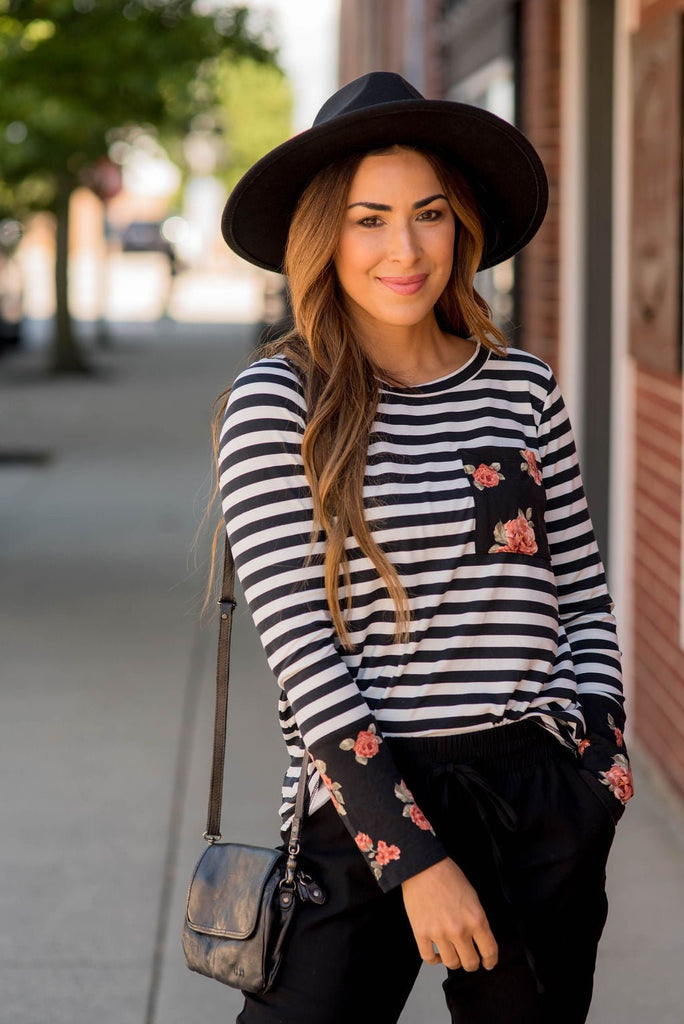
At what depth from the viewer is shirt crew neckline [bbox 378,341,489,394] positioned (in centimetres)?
218

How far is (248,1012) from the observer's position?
6.97 ft

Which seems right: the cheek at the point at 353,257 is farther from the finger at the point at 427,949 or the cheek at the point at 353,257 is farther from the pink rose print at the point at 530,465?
the finger at the point at 427,949

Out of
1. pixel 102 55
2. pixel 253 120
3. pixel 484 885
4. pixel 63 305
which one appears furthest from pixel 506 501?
pixel 253 120

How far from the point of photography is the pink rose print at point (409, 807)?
1.96 meters

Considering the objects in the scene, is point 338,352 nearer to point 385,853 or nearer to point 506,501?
point 506,501

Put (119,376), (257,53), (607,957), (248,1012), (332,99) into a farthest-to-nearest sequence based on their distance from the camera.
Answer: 1. (119,376)
2. (257,53)
3. (607,957)
4. (332,99)
5. (248,1012)

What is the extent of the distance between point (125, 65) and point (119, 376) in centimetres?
604

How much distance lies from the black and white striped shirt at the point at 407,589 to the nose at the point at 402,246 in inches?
7.4

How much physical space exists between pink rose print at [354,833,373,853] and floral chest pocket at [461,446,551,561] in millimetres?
421

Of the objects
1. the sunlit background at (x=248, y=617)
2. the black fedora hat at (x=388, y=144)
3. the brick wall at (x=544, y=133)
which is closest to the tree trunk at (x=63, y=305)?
the sunlit background at (x=248, y=617)

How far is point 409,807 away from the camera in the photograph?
1960mm

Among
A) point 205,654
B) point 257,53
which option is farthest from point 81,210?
point 205,654

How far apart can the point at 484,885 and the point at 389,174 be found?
102 centimetres

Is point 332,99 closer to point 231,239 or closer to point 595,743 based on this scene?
point 231,239
